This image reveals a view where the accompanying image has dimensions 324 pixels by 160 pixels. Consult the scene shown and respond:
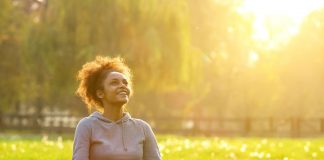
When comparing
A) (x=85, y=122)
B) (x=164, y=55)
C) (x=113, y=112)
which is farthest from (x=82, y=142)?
(x=164, y=55)

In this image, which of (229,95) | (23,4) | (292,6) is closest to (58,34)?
(23,4)

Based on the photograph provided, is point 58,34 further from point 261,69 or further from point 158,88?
point 261,69

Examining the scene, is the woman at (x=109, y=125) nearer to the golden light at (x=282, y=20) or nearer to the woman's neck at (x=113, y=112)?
the woman's neck at (x=113, y=112)

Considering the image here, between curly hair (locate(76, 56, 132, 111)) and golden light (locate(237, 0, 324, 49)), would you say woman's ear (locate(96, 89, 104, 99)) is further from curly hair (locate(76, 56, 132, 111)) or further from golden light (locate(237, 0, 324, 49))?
golden light (locate(237, 0, 324, 49))

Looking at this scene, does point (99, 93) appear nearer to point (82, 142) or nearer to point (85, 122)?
point (85, 122)

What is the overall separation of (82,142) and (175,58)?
24.3m

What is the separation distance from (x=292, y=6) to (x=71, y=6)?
125 feet

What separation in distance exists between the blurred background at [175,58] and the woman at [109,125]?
2277 cm

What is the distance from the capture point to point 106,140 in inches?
204

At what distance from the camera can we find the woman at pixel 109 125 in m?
5.15

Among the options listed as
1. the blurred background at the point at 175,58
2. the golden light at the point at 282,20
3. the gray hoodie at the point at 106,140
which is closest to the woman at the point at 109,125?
the gray hoodie at the point at 106,140

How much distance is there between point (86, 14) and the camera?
94.2 ft

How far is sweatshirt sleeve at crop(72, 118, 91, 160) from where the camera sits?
510 cm

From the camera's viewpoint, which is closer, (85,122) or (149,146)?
(85,122)
